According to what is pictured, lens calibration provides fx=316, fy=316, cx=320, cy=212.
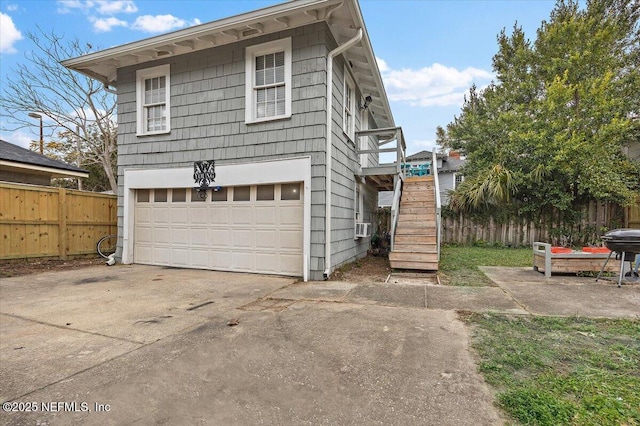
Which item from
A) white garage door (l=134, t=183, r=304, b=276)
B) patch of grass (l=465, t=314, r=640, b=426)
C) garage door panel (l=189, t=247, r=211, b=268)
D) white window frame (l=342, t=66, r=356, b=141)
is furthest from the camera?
white window frame (l=342, t=66, r=356, b=141)

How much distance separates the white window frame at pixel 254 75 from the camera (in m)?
5.97

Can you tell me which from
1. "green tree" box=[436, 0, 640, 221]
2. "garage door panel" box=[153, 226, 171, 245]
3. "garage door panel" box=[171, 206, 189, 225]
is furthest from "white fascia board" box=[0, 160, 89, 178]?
"green tree" box=[436, 0, 640, 221]

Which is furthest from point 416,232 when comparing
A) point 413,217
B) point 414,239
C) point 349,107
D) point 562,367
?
point 562,367

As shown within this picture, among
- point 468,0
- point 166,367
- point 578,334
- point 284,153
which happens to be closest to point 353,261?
point 284,153

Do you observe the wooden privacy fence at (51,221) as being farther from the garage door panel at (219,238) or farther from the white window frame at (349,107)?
the white window frame at (349,107)

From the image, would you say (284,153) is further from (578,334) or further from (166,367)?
(578,334)

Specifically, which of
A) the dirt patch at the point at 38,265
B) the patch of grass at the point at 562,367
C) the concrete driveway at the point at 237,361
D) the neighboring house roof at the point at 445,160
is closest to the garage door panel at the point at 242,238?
the concrete driveway at the point at 237,361

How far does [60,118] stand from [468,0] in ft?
54.5

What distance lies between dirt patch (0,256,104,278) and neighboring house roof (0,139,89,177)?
275 centimetres

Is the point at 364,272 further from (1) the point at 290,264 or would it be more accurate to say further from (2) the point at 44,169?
(2) the point at 44,169

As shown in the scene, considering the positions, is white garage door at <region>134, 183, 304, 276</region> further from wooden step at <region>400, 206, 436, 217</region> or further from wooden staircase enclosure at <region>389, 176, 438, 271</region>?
wooden step at <region>400, 206, 436, 217</region>

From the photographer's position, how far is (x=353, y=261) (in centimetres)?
762

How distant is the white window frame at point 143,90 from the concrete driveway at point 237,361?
4.20 metres

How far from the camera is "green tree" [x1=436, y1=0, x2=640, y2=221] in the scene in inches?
382
